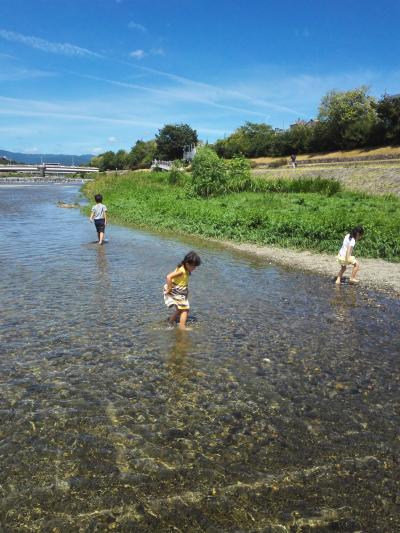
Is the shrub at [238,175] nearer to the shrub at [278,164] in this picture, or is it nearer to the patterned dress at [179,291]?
the shrub at [278,164]

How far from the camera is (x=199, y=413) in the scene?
5688 millimetres

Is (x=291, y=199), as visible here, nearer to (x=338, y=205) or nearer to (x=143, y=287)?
(x=338, y=205)

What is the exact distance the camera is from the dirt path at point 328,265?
12.9 m

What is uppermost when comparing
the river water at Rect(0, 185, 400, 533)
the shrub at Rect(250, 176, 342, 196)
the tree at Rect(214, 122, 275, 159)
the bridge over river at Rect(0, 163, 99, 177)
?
the tree at Rect(214, 122, 275, 159)

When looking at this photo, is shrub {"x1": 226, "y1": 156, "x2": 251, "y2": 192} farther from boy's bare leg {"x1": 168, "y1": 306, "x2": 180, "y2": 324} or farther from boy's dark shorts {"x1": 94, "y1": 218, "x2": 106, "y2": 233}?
boy's bare leg {"x1": 168, "y1": 306, "x2": 180, "y2": 324}

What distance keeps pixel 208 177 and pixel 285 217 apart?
1674cm

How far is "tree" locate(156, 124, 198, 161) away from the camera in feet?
378

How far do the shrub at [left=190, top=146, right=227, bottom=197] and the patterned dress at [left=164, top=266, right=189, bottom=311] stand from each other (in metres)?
28.5

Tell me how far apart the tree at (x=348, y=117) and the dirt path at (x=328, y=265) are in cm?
4916

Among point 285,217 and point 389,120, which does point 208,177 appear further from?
point 389,120

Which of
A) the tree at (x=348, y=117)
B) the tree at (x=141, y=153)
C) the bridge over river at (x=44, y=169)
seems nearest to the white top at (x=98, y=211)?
the tree at (x=348, y=117)

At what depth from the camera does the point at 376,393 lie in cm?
632

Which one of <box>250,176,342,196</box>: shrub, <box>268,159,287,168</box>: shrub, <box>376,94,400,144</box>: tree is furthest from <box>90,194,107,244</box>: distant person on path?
<box>376,94,400,144</box>: tree

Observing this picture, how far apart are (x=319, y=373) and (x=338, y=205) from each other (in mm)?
19776
